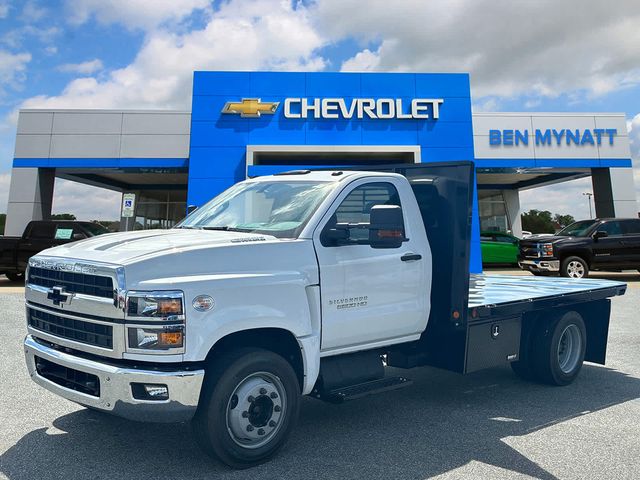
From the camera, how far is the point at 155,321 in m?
3.37

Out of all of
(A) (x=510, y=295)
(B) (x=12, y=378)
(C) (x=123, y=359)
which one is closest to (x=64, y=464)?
(C) (x=123, y=359)

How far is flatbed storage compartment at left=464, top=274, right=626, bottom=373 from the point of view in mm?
5133

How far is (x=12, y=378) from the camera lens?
617cm

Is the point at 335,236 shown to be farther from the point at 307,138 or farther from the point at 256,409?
the point at 307,138

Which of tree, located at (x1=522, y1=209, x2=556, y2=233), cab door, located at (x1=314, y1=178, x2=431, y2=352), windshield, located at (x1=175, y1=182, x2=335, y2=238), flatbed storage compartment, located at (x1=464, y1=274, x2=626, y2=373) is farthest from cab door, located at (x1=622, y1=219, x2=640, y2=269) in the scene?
tree, located at (x1=522, y1=209, x2=556, y2=233)

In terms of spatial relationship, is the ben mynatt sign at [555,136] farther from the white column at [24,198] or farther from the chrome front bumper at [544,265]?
the white column at [24,198]

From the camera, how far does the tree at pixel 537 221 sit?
9060 cm

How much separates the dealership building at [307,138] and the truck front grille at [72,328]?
52.5 ft

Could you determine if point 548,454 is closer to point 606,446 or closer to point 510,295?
point 606,446

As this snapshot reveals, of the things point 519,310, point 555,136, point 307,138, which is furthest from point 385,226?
point 555,136

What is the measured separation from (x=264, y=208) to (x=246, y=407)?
1.74 m

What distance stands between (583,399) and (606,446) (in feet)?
4.81

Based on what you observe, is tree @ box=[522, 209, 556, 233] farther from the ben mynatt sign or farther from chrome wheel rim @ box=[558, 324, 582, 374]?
chrome wheel rim @ box=[558, 324, 582, 374]

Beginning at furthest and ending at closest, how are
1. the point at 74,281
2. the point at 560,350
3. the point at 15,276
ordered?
the point at 15,276, the point at 560,350, the point at 74,281
